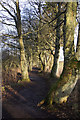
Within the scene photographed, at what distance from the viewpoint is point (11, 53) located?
22203mm

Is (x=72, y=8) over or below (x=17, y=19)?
below

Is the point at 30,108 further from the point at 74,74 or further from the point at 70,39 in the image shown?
the point at 70,39

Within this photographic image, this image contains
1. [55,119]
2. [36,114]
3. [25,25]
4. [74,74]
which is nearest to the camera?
[55,119]

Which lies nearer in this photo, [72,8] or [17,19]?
[72,8]

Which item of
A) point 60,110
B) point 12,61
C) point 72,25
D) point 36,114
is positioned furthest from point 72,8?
point 12,61

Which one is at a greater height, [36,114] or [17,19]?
[17,19]

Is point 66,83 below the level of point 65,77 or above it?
below

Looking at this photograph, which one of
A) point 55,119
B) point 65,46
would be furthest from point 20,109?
point 65,46

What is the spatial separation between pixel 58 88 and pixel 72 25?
3.90 m

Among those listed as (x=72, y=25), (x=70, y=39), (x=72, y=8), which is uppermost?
(x=72, y=8)

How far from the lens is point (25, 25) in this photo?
19234 mm

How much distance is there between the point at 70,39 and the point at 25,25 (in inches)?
581

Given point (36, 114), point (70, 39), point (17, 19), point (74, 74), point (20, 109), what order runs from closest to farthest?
point (36, 114)
point (20, 109)
point (74, 74)
point (70, 39)
point (17, 19)

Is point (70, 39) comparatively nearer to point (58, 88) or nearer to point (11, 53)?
point (58, 88)
